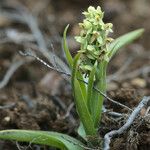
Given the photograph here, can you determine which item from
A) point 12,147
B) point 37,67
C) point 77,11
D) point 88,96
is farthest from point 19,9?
point 88,96

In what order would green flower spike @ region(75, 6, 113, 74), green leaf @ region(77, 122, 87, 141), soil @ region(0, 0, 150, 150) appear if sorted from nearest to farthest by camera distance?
green flower spike @ region(75, 6, 113, 74)
green leaf @ region(77, 122, 87, 141)
soil @ region(0, 0, 150, 150)

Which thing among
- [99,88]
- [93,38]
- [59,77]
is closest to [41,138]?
[99,88]

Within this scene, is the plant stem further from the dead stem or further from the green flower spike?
the dead stem

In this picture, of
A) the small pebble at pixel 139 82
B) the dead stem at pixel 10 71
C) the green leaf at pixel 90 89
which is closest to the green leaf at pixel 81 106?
the green leaf at pixel 90 89

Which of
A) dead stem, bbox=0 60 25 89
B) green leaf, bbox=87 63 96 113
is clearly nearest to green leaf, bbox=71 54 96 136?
green leaf, bbox=87 63 96 113

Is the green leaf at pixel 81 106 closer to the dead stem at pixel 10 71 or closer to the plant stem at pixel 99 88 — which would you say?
the plant stem at pixel 99 88

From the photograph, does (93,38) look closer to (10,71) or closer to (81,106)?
(81,106)
